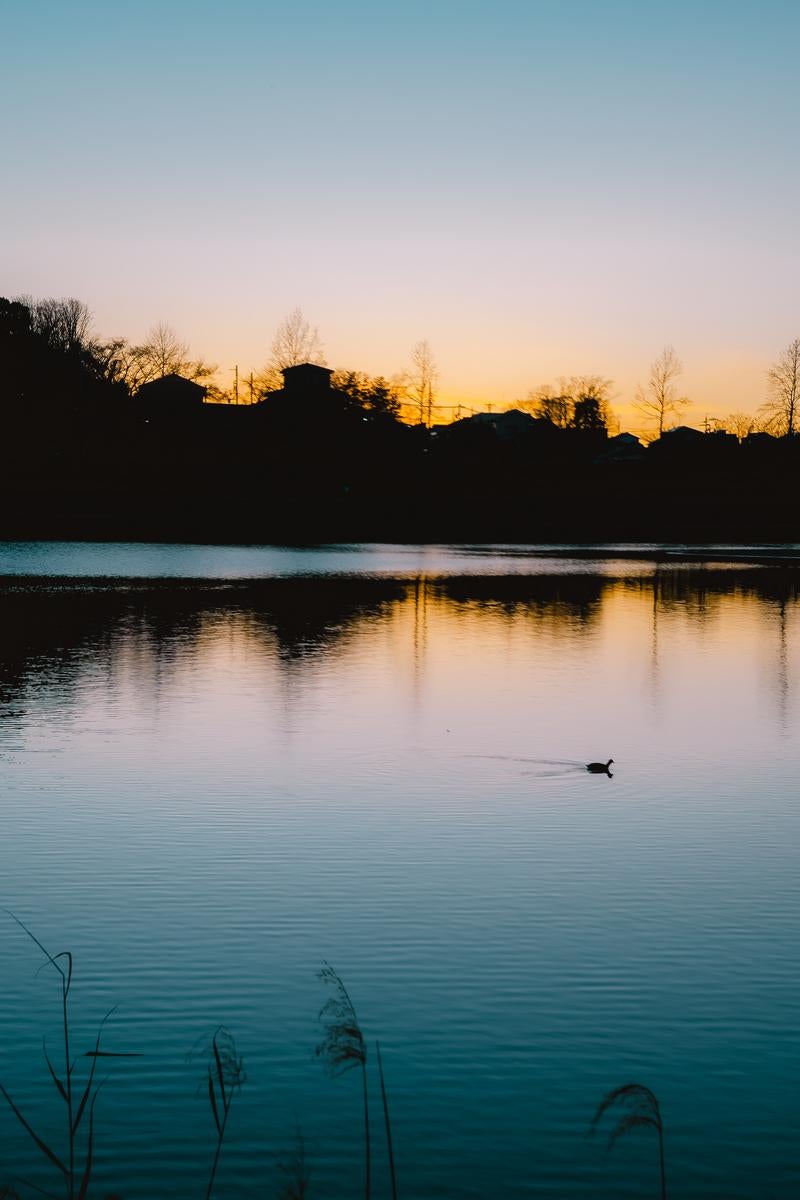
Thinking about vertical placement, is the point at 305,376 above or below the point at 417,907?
above

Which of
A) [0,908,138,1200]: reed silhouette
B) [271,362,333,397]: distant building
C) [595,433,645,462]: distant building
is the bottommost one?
[0,908,138,1200]: reed silhouette

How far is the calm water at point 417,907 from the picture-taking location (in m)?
7.88

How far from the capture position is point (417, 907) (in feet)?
39.7

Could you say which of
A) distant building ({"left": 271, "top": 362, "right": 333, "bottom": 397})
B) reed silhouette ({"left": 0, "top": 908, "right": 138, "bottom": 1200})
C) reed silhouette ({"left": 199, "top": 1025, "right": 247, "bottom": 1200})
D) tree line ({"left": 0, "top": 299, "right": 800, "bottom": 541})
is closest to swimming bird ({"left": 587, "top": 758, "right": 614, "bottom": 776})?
reed silhouette ({"left": 0, "top": 908, "right": 138, "bottom": 1200})

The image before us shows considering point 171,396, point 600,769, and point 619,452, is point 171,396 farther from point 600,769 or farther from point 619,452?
point 600,769

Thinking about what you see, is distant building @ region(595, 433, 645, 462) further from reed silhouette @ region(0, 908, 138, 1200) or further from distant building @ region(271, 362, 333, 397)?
reed silhouette @ region(0, 908, 138, 1200)

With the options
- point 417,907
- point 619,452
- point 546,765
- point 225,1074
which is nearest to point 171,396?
point 619,452

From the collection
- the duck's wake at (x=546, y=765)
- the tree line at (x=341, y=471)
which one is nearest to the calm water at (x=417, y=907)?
the duck's wake at (x=546, y=765)

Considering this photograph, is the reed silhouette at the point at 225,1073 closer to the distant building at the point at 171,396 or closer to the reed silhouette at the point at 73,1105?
the reed silhouette at the point at 73,1105

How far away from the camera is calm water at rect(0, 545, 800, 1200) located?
7875 millimetres

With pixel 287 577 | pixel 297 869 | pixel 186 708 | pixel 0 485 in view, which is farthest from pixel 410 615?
pixel 0 485

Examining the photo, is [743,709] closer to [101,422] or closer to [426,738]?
[426,738]

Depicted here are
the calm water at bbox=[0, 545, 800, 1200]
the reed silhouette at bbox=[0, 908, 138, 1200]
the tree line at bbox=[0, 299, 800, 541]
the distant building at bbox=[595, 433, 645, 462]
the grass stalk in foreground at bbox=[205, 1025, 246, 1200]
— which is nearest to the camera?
the reed silhouette at bbox=[0, 908, 138, 1200]

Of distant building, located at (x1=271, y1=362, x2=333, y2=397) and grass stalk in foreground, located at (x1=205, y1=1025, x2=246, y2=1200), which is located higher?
distant building, located at (x1=271, y1=362, x2=333, y2=397)
